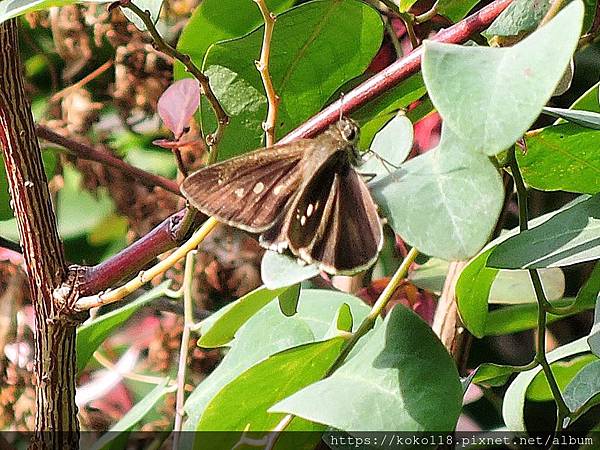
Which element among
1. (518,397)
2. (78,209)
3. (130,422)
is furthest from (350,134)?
(78,209)

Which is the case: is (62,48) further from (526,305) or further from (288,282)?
(288,282)

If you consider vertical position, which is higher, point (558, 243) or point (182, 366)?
point (558, 243)

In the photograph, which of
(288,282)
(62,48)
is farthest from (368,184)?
(62,48)

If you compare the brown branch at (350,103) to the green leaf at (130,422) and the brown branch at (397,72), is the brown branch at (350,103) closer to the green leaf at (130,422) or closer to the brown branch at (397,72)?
the brown branch at (397,72)

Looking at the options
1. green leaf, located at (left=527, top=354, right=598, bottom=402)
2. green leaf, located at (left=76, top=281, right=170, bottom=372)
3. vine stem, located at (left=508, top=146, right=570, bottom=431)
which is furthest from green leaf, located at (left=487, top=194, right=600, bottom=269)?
green leaf, located at (left=76, top=281, right=170, bottom=372)

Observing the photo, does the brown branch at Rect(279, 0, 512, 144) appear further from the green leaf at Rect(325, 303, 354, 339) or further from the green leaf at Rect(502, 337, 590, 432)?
the green leaf at Rect(502, 337, 590, 432)

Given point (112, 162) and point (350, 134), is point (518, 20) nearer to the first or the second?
point (350, 134)

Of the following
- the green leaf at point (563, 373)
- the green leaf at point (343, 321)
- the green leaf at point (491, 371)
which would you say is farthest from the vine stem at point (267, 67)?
the green leaf at point (563, 373)
